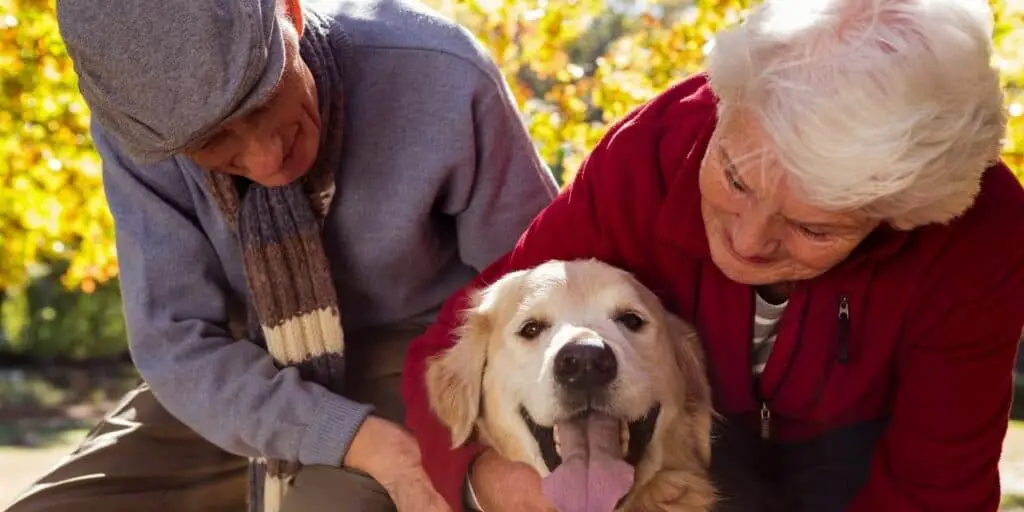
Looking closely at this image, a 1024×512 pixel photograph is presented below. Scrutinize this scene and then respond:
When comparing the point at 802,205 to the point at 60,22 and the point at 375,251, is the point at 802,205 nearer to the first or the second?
the point at 375,251

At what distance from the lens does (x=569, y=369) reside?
190 cm

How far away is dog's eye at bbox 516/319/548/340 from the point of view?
2076mm

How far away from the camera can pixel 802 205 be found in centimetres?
173

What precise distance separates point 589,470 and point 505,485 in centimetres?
24

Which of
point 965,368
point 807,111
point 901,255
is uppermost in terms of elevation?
point 807,111

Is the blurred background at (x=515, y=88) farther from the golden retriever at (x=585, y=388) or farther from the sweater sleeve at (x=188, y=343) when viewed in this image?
the sweater sleeve at (x=188, y=343)

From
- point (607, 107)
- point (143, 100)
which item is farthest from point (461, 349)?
point (607, 107)

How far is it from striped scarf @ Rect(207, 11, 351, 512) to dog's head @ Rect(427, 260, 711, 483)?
1.29 ft

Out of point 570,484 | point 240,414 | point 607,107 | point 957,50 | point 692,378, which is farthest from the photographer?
point 607,107

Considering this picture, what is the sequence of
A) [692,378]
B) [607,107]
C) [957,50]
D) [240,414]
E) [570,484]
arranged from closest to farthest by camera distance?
[957,50] → [570,484] → [692,378] → [240,414] → [607,107]

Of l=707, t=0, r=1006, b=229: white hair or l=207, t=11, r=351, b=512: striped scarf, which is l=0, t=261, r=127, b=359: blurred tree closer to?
l=207, t=11, r=351, b=512: striped scarf

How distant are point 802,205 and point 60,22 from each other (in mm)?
1275

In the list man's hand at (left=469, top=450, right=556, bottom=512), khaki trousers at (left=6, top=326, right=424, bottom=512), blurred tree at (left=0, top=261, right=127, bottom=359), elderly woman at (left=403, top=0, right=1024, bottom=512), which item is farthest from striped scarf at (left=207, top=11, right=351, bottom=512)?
blurred tree at (left=0, top=261, right=127, bottom=359)

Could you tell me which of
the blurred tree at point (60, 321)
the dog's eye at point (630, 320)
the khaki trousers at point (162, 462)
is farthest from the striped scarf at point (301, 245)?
the blurred tree at point (60, 321)
